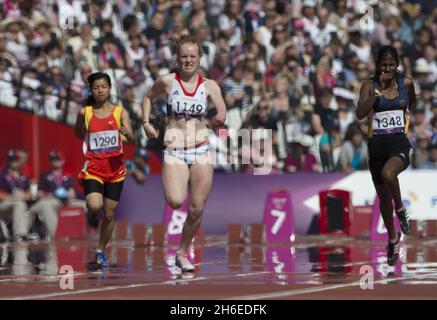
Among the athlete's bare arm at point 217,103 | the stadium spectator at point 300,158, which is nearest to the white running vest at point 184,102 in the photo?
the athlete's bare arm at point 217,103

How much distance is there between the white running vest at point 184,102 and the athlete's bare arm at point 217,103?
0.11 m

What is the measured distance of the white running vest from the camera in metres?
13.0

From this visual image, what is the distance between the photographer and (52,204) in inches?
833

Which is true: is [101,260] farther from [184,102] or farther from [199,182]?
[184,102]

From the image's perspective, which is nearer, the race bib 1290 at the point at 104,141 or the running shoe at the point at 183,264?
the running shoe at the point at 183,264

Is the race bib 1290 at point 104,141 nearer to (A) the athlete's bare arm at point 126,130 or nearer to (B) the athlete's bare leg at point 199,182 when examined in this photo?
(A) the athlete's bare arm at point 126,130

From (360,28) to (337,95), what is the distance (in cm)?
253

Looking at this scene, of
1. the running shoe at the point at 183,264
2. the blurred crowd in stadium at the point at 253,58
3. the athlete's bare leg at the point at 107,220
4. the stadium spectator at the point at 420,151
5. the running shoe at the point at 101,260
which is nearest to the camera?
the running shoe at the point at 183,264

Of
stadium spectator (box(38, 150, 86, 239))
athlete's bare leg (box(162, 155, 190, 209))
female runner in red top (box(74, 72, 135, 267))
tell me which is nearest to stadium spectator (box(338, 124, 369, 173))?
stadium spectator (box(38, 150, 86, 239))

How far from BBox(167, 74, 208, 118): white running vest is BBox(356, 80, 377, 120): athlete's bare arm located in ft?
5.88

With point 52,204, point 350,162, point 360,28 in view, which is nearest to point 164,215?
point 52,204

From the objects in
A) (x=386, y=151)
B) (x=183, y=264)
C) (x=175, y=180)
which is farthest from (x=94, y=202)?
(x=386, y=151)

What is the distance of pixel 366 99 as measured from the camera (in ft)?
43.9

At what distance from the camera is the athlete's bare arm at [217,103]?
42.3 ft
